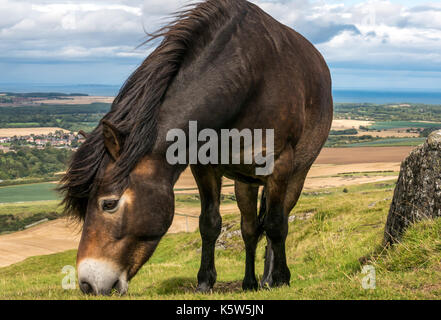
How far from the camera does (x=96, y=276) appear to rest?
513 centimetres

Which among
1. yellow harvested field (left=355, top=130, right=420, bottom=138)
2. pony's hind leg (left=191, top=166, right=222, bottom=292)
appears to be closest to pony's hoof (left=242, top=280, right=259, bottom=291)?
pony's hind leg (left=191, top=166, right=222, bottom=292)

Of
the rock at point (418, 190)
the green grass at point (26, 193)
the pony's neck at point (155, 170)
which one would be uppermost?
the pony's neck at point (155, 170)

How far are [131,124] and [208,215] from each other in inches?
99.0

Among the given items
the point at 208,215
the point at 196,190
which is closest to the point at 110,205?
the point at 208,215

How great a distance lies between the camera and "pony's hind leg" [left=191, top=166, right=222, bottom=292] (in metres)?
6.93

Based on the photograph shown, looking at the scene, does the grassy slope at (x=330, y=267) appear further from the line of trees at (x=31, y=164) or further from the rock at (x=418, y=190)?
the line of trees at (x=31, y=164)

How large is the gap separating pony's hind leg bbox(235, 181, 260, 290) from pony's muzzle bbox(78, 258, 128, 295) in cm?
317

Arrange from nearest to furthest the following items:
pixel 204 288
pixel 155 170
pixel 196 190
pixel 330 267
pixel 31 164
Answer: pixel 155 170 < pixel 204 288 < pixel 330 267 < pixel 196 190 < pixel 31 164

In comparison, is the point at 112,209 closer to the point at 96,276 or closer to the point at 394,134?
the point at 96,276

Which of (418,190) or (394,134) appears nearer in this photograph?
(418,190)

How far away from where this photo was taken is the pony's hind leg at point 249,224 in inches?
313

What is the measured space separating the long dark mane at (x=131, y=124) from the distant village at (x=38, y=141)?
134509 mm

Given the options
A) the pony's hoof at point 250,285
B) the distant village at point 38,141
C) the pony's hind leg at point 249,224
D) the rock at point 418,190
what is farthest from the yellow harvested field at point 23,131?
the rock at point 418,190

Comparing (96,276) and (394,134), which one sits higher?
(96,276)
